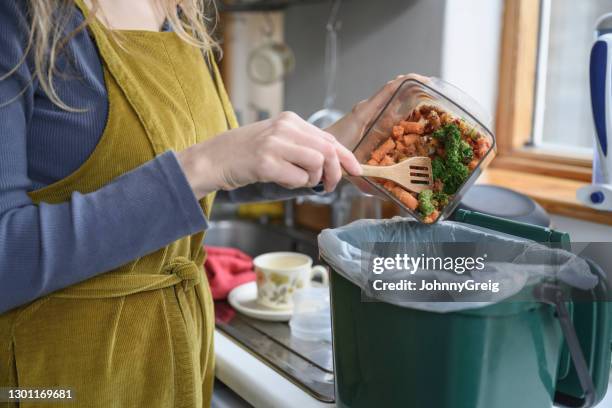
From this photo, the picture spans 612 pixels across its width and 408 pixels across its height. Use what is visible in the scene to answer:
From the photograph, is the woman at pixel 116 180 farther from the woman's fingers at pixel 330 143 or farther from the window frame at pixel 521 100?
the window frame at pixel 521 100

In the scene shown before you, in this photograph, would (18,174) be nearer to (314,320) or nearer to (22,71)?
(22,71)

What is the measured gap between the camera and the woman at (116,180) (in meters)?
0.58

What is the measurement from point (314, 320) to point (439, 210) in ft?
1.12

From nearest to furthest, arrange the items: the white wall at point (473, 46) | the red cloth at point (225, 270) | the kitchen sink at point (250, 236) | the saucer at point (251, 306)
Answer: the saucer at point (251, 306), the red cloth at point (225, 270), the white wall at point (473, 46), the kitchen sink at point (250, 236)

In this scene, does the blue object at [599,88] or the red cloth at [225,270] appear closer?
the blue object at [599,88]

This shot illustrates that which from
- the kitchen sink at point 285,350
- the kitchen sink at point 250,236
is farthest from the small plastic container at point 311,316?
the kitchen sink at point 250,236

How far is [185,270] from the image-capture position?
730mm

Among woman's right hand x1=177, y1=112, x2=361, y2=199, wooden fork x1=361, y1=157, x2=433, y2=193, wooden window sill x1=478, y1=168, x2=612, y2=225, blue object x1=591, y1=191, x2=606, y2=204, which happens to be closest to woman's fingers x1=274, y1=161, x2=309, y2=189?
woman's right hand x1=177, y1=112, x2=361, y2=199

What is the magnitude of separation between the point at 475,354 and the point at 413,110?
301 mm

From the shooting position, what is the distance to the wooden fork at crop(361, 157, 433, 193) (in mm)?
683

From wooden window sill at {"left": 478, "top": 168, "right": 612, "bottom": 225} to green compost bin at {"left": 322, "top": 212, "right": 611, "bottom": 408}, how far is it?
56cm

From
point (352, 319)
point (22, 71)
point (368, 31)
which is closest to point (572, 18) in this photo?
point (368, 31)

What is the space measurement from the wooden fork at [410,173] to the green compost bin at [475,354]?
13 centimetres

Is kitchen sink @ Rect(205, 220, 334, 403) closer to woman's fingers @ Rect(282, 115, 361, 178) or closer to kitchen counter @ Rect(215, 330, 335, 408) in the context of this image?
kitchen counter @ Rect(215, 330, 335, 408)
